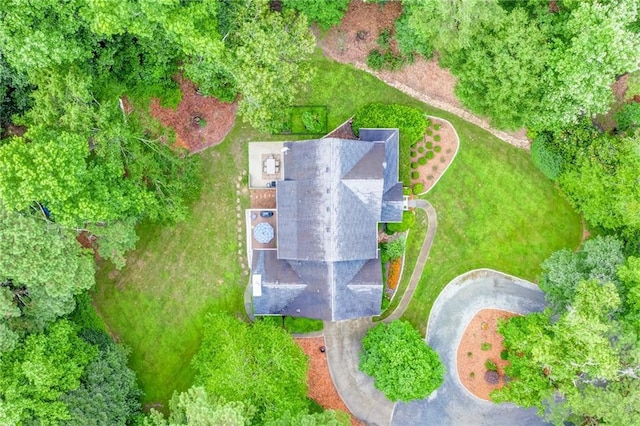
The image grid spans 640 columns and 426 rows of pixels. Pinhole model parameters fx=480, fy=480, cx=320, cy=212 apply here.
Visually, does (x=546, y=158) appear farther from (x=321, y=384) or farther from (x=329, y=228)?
(x=321, y=384)

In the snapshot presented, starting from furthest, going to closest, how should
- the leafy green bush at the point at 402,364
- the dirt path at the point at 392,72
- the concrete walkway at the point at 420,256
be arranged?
the concrete walkway at the point at 420,256 → the dirt path at the point at 392,72 → the leafy green bush at the point at 402,364

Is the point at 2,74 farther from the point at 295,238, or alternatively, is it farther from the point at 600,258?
the point at 600,258

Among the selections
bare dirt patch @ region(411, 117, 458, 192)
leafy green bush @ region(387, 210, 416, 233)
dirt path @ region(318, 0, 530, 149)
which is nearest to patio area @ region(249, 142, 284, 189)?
dirt path @ region(318, 0, 530, 149)

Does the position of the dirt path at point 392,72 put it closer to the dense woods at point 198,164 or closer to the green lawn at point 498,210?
the green lawn at point 498,210

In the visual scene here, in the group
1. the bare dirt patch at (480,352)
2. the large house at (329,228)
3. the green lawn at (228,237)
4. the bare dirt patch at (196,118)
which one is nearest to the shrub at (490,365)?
the bare dirt patch at (480,352)

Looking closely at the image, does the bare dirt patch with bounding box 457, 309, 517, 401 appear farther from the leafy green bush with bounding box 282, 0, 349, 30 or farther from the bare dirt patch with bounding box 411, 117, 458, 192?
the leafy green bush with bounding box 282, 0, 349, 30

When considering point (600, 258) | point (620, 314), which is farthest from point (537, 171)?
point (620, 314)

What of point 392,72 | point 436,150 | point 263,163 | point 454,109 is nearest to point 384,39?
point 392,72
